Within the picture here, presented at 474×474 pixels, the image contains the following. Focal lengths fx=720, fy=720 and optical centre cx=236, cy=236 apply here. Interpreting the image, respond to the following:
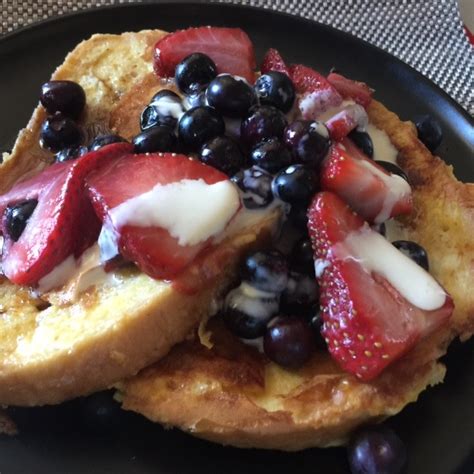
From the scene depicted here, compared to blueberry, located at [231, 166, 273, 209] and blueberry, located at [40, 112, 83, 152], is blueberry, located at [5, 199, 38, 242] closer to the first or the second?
blueberry, located at [40, 112, 83, 152]

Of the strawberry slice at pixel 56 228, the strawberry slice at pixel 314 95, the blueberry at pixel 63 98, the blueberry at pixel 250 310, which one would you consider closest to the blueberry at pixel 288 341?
the blueberry at pixel 250 310

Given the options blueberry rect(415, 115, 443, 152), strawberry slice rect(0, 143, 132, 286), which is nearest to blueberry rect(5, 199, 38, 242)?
strawberry slice rect(0, 143, 132, 286)

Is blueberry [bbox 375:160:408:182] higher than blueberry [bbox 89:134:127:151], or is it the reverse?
→ blueberry [bbox 375:160:408:182]

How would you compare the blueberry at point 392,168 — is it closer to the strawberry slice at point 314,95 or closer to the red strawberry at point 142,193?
the strawberry slice at point 314,95

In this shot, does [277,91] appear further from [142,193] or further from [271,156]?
[142,193]

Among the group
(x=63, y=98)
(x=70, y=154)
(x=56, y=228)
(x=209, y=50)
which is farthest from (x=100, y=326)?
(x=209, y=50)
